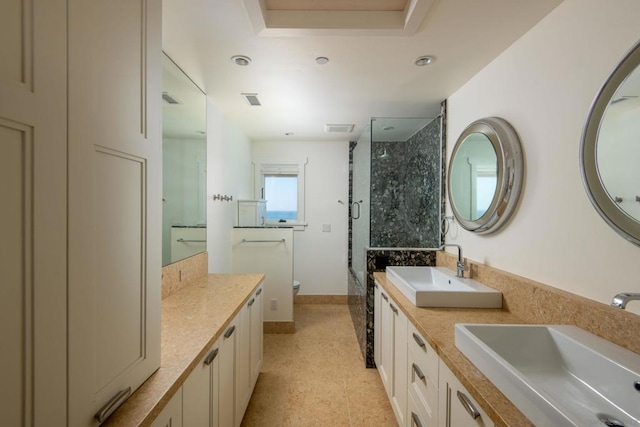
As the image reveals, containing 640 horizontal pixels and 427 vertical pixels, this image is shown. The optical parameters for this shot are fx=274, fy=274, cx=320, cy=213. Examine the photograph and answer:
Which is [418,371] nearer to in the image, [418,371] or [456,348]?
[418,371]

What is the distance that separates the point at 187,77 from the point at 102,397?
197 cm

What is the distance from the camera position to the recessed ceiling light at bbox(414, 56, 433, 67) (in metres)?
1.69

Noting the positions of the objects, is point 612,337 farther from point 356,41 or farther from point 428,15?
point 356,41

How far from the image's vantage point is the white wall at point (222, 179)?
2510mm

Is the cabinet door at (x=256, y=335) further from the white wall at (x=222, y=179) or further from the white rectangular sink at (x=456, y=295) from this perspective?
the white rectangular sink at (x=456, y=295)

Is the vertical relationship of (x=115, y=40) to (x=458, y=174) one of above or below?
above

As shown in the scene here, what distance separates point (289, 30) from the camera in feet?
4.62

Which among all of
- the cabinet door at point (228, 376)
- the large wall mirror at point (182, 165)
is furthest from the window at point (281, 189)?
the cabinet door at point (228, 376)

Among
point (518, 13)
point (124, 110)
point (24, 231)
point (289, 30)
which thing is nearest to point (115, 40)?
point (124, 110)

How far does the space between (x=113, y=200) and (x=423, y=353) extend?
4.63ft

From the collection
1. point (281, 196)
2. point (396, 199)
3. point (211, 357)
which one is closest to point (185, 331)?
point (211, 357)

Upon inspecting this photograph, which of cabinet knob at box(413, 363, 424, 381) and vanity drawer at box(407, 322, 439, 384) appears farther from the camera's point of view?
cabinet knob at box(413, 363, 424, 381)

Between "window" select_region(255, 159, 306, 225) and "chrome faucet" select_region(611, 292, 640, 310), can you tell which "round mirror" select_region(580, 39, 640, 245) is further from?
"window" select_region(255, 159, 306, 225)

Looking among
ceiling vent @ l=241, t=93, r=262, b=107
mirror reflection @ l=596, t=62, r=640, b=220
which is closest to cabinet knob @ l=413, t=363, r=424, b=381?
mirror reflection @ l=596, t=62, r=640, b=220
